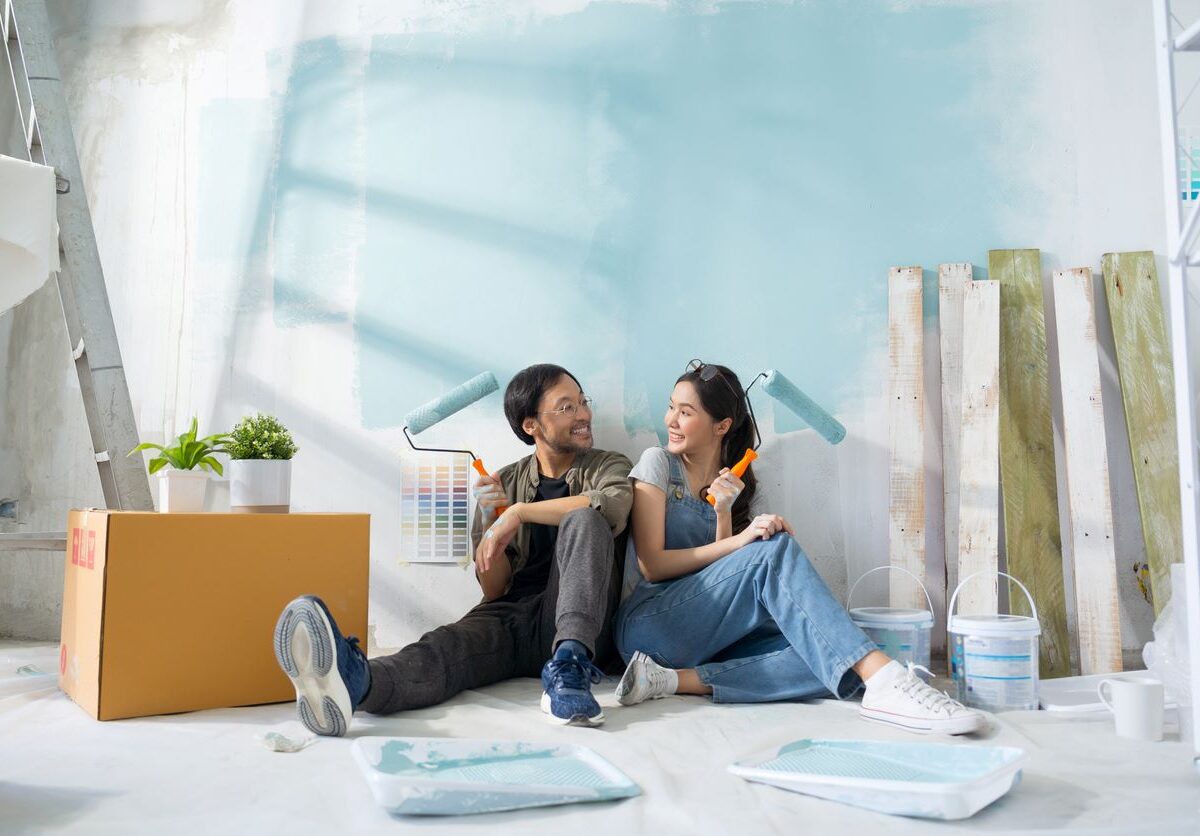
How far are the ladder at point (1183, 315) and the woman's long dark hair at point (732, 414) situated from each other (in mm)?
1006

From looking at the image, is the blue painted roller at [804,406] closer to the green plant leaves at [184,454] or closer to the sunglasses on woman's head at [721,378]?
the sunglasses on woman's head at [721,378]

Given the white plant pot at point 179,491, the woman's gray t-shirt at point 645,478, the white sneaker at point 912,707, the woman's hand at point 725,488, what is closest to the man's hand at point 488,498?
the woman's gray t-shirt at point 645,478

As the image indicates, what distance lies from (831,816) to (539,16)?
228cm

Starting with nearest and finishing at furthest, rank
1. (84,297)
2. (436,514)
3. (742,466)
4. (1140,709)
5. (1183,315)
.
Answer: (1183,315) → (1140,709) → (742,466) → (84,297) → (436,514)

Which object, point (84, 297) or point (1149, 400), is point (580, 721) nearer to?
point (84, 297)

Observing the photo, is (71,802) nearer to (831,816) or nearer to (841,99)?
(831,816)

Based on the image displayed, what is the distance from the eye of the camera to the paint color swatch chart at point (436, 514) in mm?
2475

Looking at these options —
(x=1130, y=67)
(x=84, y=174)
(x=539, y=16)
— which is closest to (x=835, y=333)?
(x=1130, y=67)

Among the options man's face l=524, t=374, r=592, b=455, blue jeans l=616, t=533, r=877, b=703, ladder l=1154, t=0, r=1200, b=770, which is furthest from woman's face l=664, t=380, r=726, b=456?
ladder l=1154, t=0, r=1200, b=770

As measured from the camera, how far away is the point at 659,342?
2500 millimetres

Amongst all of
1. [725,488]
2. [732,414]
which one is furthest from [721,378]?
[725,488]

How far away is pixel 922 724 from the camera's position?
1607 millimetres

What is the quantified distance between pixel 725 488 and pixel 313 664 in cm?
98

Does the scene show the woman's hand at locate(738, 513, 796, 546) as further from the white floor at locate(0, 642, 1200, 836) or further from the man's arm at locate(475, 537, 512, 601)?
the man's arm at locate(475, 537, 512, 601)
